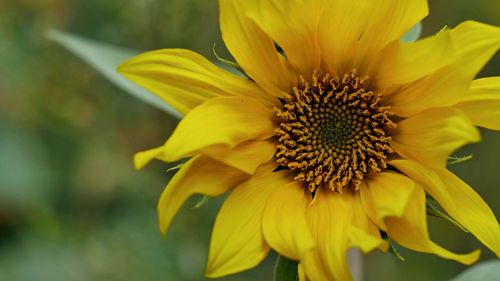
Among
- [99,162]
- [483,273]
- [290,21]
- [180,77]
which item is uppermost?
[290,21]

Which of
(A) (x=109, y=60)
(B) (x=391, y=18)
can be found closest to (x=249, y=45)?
(B) (x=391, y=18)

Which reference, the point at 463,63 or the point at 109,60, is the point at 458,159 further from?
the point at 109,60

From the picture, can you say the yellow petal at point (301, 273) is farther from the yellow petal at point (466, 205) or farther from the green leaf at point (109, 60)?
the green leaf at point (109, 60)

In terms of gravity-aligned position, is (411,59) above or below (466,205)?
above

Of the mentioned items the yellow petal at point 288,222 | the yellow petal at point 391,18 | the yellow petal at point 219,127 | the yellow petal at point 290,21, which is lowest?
the yellow petal at point 288,222

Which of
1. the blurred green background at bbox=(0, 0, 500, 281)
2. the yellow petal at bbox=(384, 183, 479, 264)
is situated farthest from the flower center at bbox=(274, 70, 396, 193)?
the blurred green background at bbox=(0, 0, 500, 281)

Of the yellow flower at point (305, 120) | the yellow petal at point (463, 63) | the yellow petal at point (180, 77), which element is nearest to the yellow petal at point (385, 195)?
the yellow flower at point (305, 120)

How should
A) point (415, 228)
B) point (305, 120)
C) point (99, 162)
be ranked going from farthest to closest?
point (99, 162), point (305, 120), point (415, 228)
